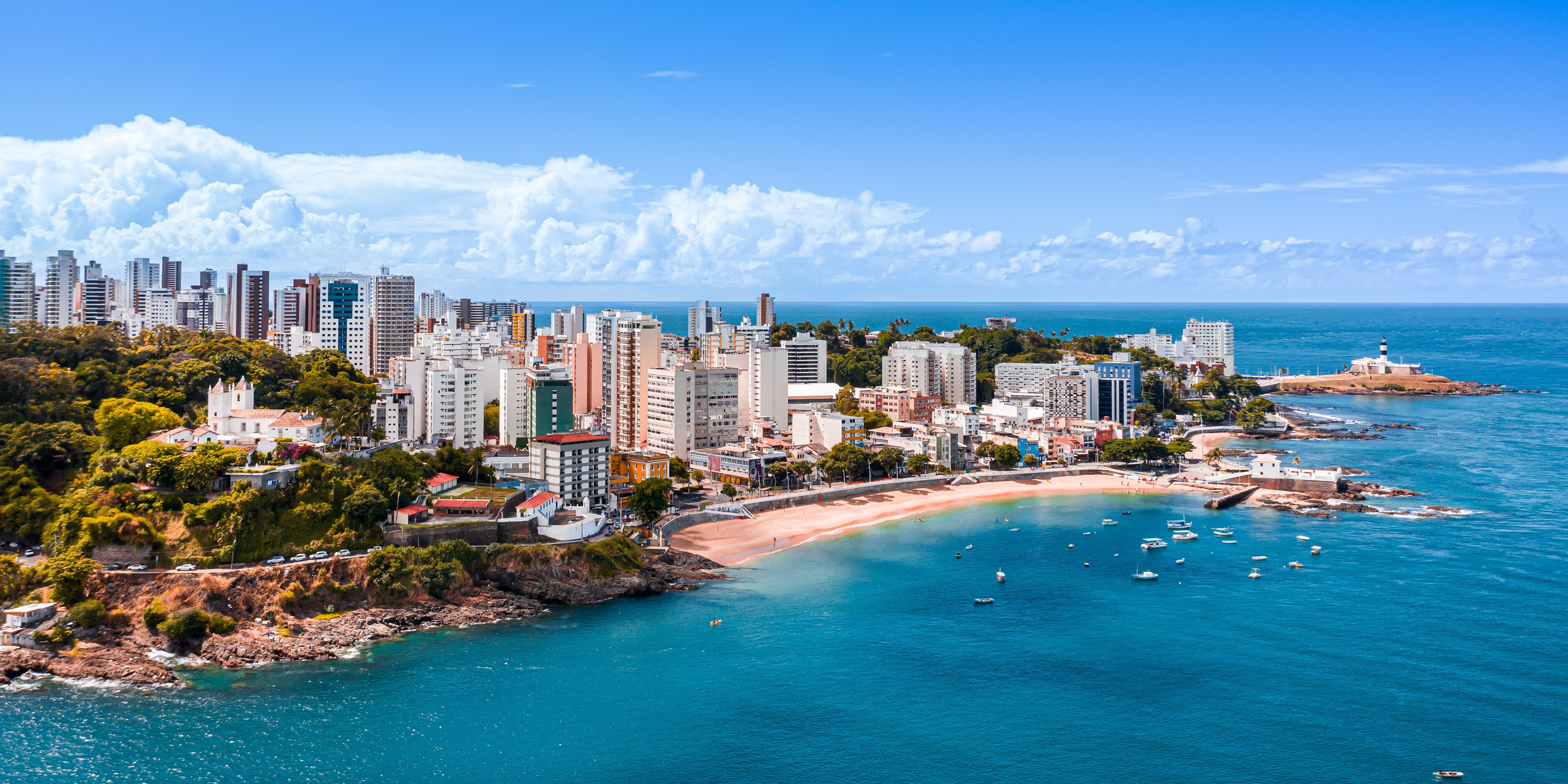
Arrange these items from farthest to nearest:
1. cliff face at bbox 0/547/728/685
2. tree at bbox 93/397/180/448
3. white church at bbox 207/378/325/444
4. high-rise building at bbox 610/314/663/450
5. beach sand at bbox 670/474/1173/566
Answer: high-rise building at bbox 610/314/663/450
beach sand at bbox 670/474/1173/566
white church at bbox 207/378/325/444
tree at bbox 93/397/180/448
cliff face at bbox 0/547/728/685

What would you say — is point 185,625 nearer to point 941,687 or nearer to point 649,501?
point 649,501

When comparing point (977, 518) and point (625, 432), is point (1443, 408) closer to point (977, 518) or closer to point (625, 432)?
point (977, 518)

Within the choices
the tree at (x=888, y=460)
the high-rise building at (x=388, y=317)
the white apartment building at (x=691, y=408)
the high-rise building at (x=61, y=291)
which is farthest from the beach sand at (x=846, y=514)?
the high-rise building at (x=61, y=291)

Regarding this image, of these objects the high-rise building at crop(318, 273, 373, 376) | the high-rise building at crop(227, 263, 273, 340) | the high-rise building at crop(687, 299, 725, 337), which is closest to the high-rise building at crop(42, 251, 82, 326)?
the high-rise building at crop(227, 263, 273, 340)

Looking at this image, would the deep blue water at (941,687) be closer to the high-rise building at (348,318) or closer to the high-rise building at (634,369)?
the high-rise building at (634,369)

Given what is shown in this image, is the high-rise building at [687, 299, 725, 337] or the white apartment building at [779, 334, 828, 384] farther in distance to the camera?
the high-rise building at [687, 299, 725, 337]

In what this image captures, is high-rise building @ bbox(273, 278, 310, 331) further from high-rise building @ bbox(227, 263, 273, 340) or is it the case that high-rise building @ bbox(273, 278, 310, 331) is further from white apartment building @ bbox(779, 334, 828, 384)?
white apartment building @ bbox(779, 334, 828, 384)

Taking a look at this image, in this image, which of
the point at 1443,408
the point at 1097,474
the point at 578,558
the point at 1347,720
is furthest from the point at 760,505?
the point at 1443,408
